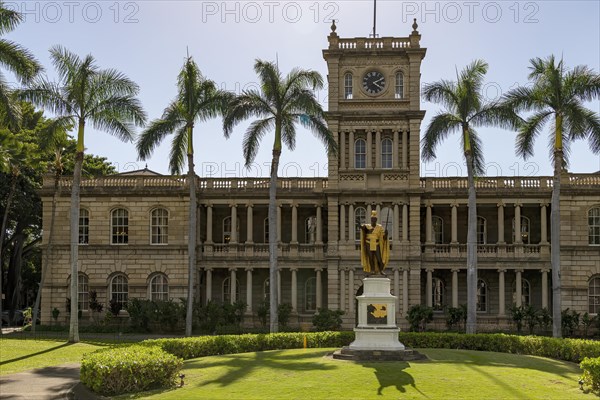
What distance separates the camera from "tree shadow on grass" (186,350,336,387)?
21359 millimetres

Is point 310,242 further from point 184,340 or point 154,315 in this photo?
point 184,340

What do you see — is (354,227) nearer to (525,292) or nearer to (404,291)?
(404,291)

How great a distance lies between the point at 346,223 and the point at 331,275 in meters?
3.02

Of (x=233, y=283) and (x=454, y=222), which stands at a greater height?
(x=454, y=222)

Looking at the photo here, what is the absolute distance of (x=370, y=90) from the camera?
44469 mm

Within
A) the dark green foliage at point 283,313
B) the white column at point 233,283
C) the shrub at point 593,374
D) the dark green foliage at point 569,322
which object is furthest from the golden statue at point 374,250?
the white column at point 233,283

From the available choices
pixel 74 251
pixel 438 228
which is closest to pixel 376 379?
pixel 74 251

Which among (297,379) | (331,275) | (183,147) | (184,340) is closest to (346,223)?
(331,275)

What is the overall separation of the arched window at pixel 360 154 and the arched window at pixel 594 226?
12.9 m

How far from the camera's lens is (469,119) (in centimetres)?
3606

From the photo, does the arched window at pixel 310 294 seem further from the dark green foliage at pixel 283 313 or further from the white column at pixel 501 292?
the white column at pixel 501 292

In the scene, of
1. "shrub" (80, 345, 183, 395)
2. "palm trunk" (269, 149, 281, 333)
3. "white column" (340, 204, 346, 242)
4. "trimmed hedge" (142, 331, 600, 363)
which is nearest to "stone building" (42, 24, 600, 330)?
"white column" (340, 204, 346, 242)

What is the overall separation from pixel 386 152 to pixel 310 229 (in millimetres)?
6965

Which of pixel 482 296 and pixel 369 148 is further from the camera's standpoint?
pixel 482 296
